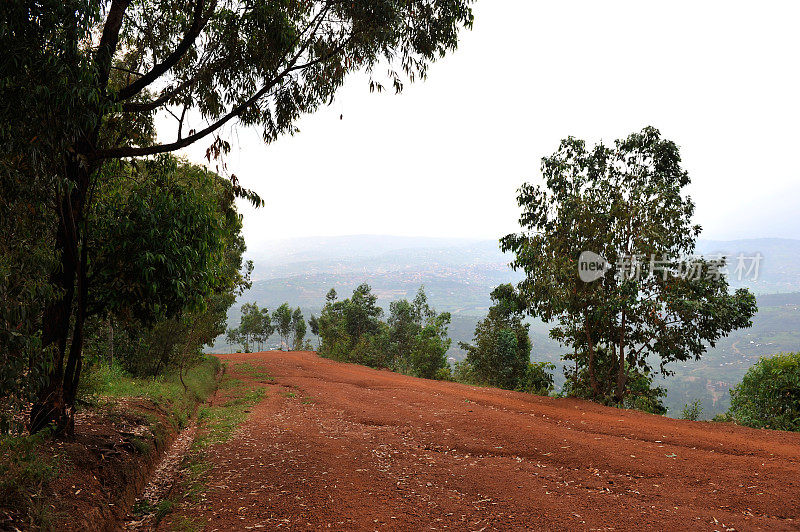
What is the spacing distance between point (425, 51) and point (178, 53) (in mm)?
4828

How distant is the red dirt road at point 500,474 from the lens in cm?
559

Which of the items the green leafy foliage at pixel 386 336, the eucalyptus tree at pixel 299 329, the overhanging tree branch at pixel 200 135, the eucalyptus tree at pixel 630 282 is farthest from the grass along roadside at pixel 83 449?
the eucalyptus tree at pixel 299 329

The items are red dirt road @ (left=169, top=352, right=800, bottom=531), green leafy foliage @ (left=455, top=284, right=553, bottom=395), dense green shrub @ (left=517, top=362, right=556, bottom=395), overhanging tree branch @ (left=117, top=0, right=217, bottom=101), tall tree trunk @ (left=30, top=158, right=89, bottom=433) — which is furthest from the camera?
green leafy foliage @ (left=455, top=284, right=553, bottom=395)

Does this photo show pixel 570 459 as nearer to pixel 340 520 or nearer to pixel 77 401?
pixel 340 520

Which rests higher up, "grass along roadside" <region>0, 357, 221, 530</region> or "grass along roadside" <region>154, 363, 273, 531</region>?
"grass along roadside" <region>0, 357, 221, 530</region>

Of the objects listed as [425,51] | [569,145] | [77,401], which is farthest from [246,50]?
[569,145]

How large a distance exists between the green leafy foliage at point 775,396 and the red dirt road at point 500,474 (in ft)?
22.3

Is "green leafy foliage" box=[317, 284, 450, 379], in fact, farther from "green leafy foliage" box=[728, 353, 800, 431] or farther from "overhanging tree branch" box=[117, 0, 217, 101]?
"overhanging tree branch" box=[117, 0, 217, 101]

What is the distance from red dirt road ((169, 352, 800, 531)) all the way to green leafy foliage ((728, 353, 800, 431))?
22.3 ft

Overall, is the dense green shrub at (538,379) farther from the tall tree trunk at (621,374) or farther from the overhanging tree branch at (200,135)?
the overhanging tree branch at (200,135)

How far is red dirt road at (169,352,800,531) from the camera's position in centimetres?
559

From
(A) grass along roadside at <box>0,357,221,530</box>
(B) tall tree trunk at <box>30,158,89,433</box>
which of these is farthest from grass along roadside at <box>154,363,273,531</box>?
(B) tall tree trunk at <box>30,158,89,433</box>

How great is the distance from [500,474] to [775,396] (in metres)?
14.8

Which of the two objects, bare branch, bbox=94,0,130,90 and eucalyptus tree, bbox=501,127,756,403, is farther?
eucalyptus tree, bbox=501,127,756,403
